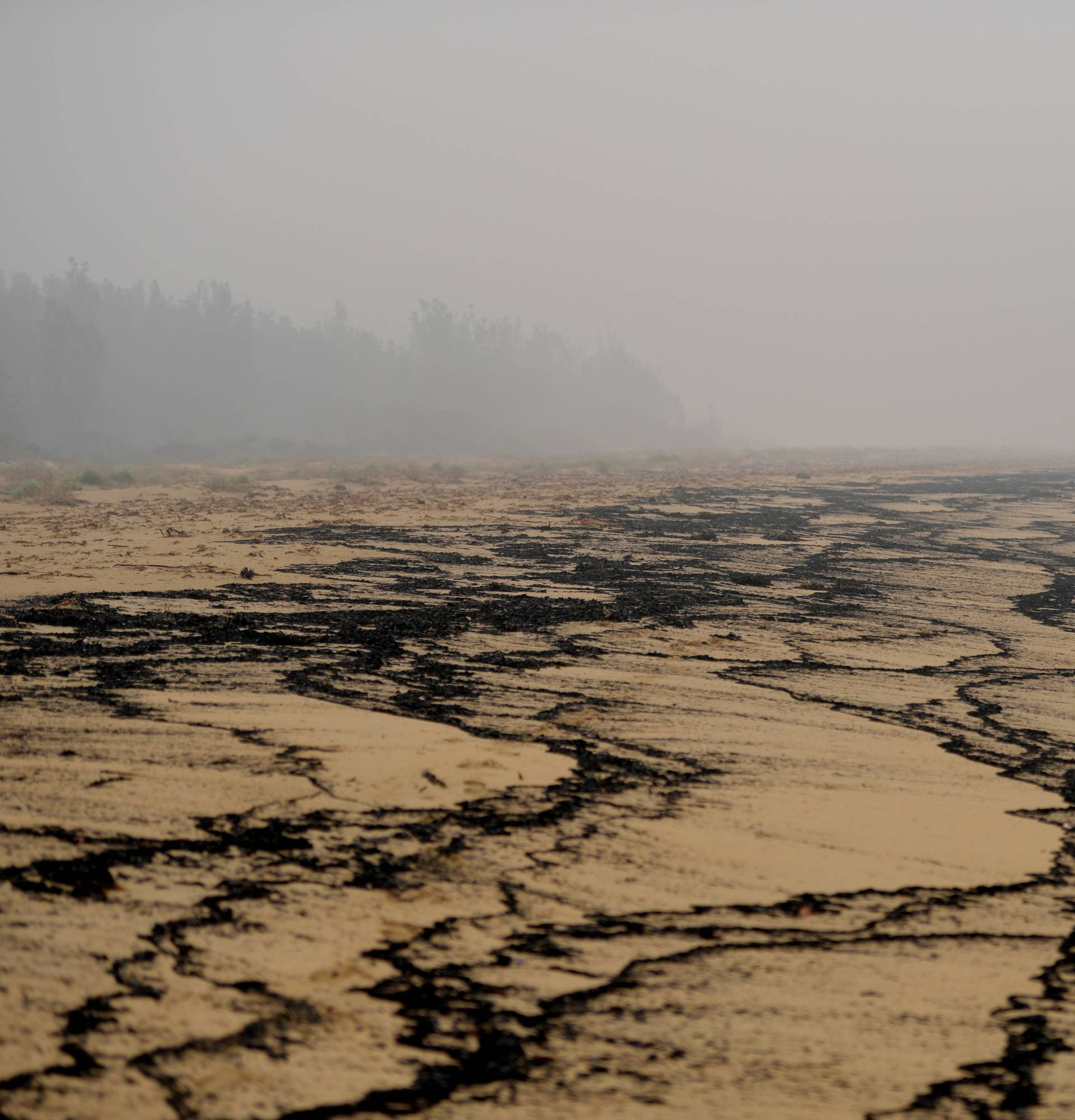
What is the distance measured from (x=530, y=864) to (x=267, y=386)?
279 ft

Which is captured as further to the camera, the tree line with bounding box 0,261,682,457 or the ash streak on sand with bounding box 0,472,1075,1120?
the tree line with bounding box 0,261,682,457

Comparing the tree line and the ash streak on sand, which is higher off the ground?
the tree line

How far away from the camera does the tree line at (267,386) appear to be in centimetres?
6425

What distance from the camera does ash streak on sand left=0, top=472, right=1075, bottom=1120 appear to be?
2.29m

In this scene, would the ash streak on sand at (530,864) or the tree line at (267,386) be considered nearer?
the ash streak on sand at (530,864)

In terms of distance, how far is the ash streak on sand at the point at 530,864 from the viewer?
2.29 metres

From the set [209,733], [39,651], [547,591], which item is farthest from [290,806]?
[547,591]

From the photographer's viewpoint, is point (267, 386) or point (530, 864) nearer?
point (530, 864)

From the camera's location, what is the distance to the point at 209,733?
14.9 feet

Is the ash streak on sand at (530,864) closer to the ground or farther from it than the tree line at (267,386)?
closer to the ground

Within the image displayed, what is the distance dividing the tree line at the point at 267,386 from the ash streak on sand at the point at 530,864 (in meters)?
47.6

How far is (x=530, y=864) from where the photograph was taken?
130 inches

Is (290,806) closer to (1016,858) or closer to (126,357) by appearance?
(1016,858)

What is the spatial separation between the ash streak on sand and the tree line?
4764 cm
